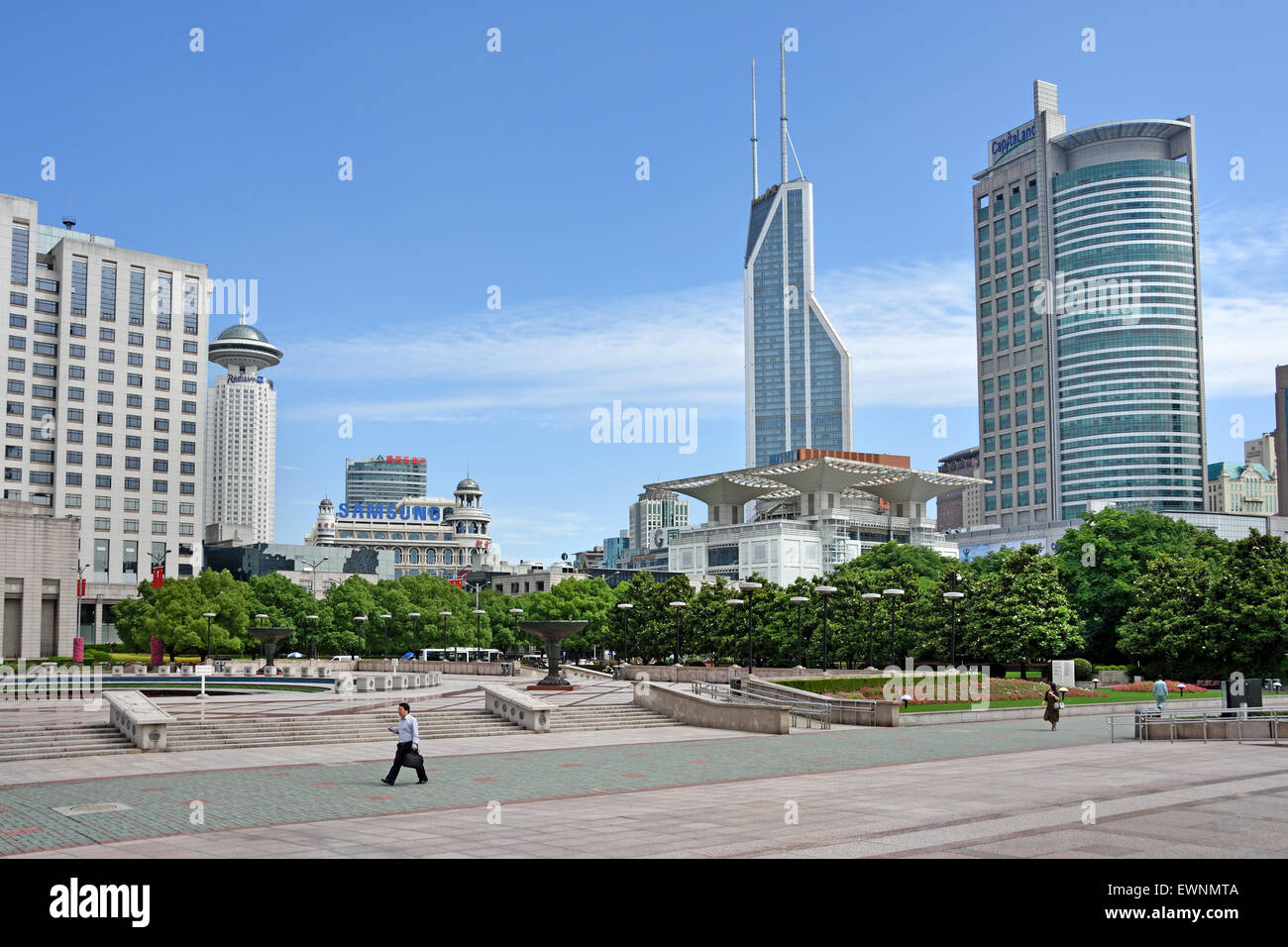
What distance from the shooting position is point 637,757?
26.7m

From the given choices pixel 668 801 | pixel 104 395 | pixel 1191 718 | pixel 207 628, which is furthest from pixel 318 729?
pixel 104 395

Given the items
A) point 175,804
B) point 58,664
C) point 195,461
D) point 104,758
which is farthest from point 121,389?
point 175,804

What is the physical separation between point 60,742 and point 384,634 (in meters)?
65.5

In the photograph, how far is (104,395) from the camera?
410 ft

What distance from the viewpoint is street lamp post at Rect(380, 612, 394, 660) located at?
88.0m

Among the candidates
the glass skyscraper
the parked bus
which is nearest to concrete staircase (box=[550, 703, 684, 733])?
the parked bus

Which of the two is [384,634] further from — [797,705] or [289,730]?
[289,730]

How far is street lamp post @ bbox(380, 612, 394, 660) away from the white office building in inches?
1564

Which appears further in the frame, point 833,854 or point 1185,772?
point 1185,772

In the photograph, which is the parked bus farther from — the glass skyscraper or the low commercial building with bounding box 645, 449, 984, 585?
the glass skyscraper
